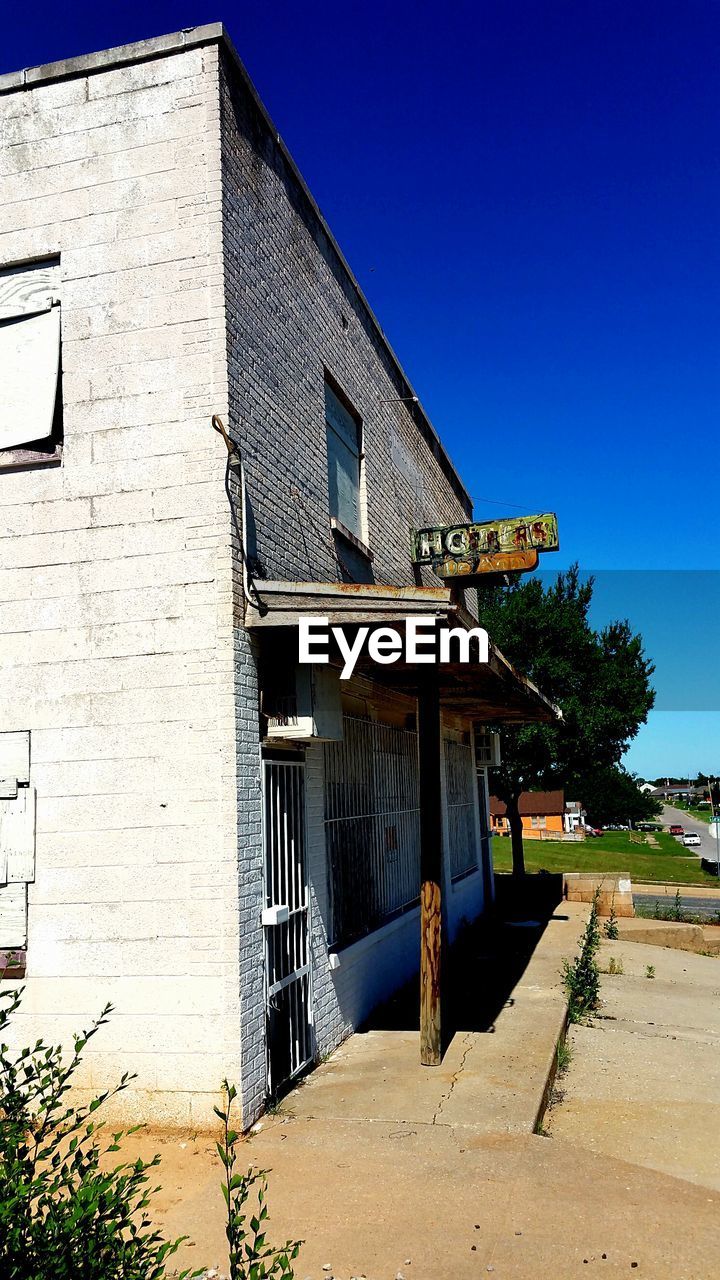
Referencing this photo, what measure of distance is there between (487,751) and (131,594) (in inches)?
465

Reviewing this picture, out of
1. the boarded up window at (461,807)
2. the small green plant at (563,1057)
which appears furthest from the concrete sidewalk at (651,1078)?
the boarded up window at (461,807)

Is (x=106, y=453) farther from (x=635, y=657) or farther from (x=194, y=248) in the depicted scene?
(x=635, y=657)

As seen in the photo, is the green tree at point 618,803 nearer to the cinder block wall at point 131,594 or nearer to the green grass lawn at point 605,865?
the green grass lawn at point 605,865

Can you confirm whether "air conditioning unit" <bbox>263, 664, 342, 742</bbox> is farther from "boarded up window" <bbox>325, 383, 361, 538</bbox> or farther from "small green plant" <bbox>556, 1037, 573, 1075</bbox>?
"small green plant" <bbox>556, 1037, 573, 1075</bbox>

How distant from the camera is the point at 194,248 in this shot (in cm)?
628

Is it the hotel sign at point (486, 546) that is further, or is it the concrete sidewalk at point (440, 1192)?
the hotel sign at point (486, 546)

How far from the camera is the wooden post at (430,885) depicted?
6.77 meters

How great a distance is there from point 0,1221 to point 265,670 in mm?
4170

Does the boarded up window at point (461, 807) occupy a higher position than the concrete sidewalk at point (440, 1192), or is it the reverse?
the boarded up window at point (461, 807)

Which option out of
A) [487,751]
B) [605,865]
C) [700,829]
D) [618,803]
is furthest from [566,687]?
[700,829]

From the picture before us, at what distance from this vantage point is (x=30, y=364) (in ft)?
21.5

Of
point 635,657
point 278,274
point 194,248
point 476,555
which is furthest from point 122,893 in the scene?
point 635,657

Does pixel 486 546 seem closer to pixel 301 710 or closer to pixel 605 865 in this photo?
pixel 301 710

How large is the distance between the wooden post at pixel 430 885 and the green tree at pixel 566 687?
57.5 feet
